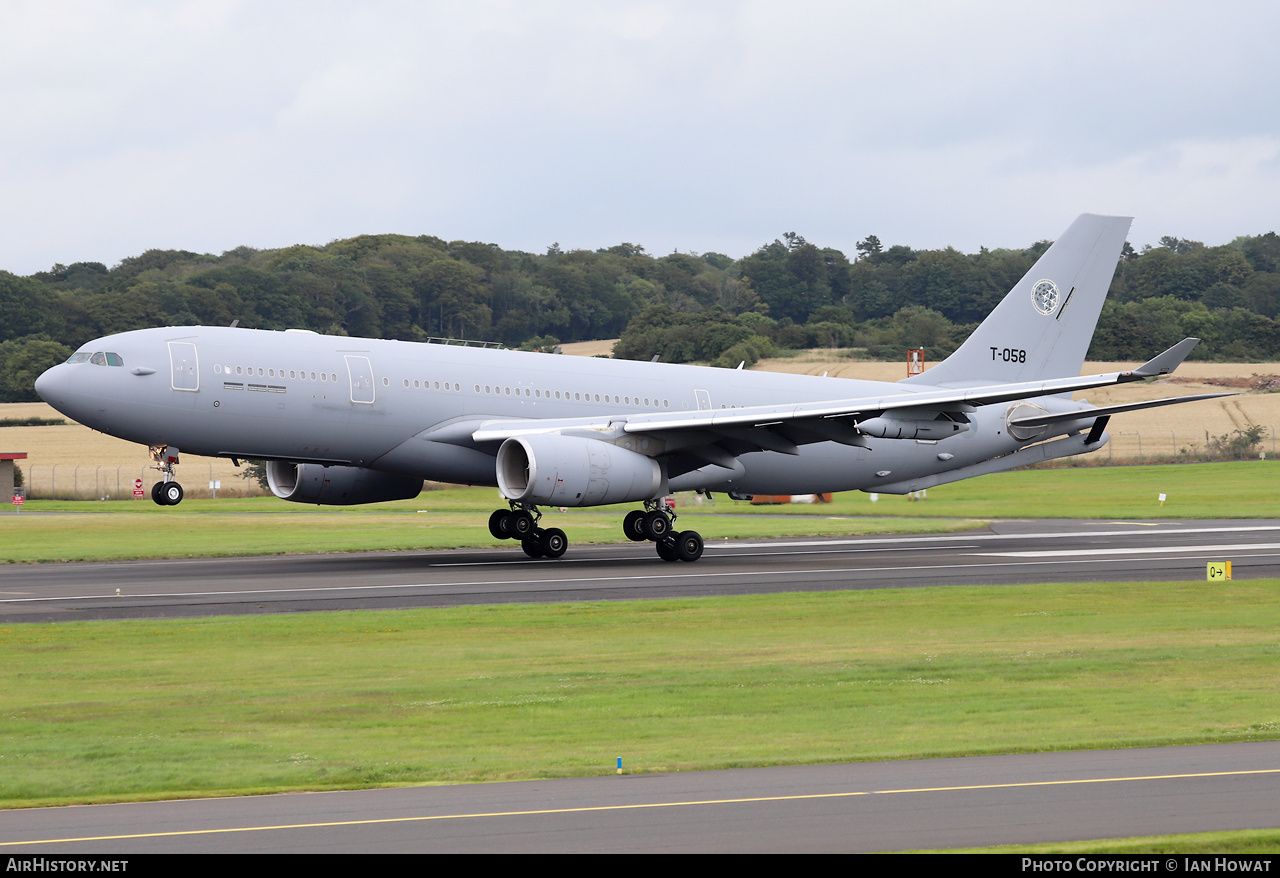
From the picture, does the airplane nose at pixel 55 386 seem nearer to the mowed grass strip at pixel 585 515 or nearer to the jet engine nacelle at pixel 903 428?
the mowed grass strip at pixel 585 515

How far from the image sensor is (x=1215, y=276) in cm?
15862

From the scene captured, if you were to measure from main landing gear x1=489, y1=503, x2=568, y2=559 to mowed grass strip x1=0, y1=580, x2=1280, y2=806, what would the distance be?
10079 mm

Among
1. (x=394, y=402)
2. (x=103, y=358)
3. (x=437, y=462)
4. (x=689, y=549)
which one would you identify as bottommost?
(x=689, y=549)

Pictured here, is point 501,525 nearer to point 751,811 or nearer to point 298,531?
point 298,531

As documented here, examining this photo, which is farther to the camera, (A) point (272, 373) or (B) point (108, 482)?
(B) point (108, 482)

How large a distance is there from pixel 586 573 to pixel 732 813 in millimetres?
21270

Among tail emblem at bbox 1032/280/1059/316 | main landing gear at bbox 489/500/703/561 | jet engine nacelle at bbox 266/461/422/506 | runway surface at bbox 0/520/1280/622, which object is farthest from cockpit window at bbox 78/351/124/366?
tail emblem at bbox 1032/280/1059/316

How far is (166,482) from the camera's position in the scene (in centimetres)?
2947

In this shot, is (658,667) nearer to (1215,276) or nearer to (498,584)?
(498,584)

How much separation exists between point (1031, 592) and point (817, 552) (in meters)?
11.5

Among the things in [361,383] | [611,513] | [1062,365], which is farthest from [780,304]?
[361,383]

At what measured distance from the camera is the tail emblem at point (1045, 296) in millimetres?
41188

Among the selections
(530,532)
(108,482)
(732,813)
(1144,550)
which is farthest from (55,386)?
(108,482)

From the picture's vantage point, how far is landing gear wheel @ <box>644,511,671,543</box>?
3488 centimetres
